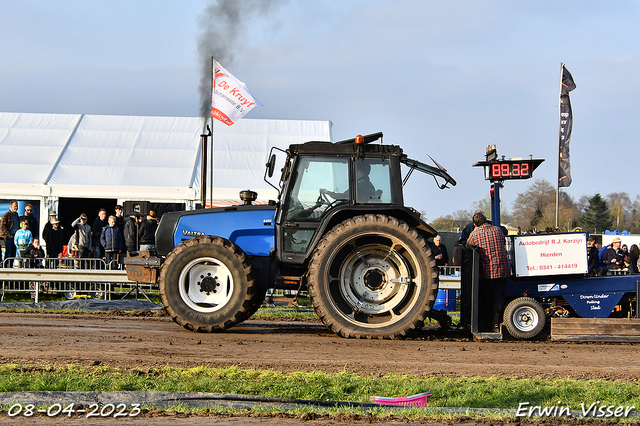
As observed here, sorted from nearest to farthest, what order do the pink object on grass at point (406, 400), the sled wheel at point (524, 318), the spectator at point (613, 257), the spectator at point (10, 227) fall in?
1. the pink object on grass at point (406, 400)
2. the sled wheel at point (524, 318)
3. the spectator at point (10, 227)
4. the spectator at point (613, 257)

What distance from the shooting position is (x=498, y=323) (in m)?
8.59

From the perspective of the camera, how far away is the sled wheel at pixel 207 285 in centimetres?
810

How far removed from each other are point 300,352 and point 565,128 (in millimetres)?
12790

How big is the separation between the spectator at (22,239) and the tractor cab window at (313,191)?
342 inches

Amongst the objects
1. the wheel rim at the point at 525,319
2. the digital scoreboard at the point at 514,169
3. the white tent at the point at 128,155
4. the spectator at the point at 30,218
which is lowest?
the wheel rim at the point at 525,319

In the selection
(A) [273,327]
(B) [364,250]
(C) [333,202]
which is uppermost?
(C) [333,202]

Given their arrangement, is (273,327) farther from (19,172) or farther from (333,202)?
(19,172)

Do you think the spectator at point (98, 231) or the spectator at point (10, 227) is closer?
the spectator at point (10, 227)

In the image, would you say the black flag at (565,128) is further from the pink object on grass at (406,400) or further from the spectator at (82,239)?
the pink object on grass at (406,400)

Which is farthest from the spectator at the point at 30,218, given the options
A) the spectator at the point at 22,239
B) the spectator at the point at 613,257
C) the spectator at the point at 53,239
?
the spectator at the point at 613,257

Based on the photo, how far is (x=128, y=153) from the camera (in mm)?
20391

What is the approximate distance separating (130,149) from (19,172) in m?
3.43

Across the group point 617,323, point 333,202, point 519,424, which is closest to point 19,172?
point 333,202

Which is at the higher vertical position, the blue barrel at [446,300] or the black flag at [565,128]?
the black flag at [565,128]
